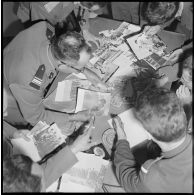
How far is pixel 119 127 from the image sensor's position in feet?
5.85

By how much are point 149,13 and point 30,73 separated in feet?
3.13

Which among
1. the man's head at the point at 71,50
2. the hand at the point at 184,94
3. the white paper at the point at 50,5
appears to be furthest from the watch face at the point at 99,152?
the white paper at the point at 50,5

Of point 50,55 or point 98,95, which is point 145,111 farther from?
point 50,55

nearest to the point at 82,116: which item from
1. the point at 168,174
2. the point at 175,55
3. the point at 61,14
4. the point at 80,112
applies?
the point at 80,112

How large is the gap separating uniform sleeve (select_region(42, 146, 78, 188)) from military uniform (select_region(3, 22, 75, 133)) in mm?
205

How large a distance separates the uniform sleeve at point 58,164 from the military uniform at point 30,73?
0.67ft

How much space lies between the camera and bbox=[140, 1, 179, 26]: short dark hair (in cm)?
200

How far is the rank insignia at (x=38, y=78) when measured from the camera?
1.81m

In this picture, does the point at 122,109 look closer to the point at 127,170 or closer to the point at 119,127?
the point at 119,127

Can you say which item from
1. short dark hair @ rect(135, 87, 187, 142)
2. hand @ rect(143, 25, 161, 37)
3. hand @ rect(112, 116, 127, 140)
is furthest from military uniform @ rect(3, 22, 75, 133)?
hand @ rect(143, 25, 161, 37)

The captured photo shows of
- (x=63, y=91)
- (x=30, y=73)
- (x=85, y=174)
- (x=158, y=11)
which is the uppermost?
(x=158, y=11)

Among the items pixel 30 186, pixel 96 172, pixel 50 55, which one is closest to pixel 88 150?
pixel 96 172

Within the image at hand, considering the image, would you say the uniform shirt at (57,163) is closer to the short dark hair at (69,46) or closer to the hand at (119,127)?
the hand at (119,127)

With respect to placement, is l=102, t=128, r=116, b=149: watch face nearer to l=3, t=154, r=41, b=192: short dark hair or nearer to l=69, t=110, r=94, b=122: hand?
l=69, t=110, r=94, b=122: hand
